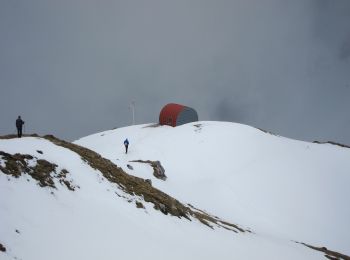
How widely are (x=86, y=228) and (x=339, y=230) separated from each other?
2992cm

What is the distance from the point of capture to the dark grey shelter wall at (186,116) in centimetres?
7756

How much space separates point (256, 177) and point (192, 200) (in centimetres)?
1453

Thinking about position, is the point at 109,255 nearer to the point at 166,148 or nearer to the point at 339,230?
the point at 339,230

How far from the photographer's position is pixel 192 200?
3266 centimetres

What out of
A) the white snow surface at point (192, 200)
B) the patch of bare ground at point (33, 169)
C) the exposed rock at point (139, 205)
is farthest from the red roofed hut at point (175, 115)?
the patch of bare ground at point (33, 169)

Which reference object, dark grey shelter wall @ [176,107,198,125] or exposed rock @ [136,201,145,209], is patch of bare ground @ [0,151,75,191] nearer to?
exposed rock @ [136,201,145,209]

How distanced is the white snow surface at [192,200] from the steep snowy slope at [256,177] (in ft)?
0.45

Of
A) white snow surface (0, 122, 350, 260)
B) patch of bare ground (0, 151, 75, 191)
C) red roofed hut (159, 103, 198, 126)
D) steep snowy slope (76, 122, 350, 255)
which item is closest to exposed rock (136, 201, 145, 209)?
white snow surface (0, 122, 350, 260)

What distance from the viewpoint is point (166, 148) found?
56281 mm

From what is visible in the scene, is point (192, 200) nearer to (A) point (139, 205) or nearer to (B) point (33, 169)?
(A) point (139, 205)

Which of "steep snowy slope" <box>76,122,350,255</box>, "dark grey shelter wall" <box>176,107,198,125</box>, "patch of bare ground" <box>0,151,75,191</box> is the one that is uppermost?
"patch of bare ground" <box>0,151,75,191</box>

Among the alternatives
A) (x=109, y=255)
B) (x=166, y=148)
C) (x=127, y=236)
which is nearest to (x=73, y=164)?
(x=127, y=236)

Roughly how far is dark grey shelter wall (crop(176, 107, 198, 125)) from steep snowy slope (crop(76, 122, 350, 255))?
437 inches

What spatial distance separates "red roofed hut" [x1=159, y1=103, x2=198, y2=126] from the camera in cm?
7750
